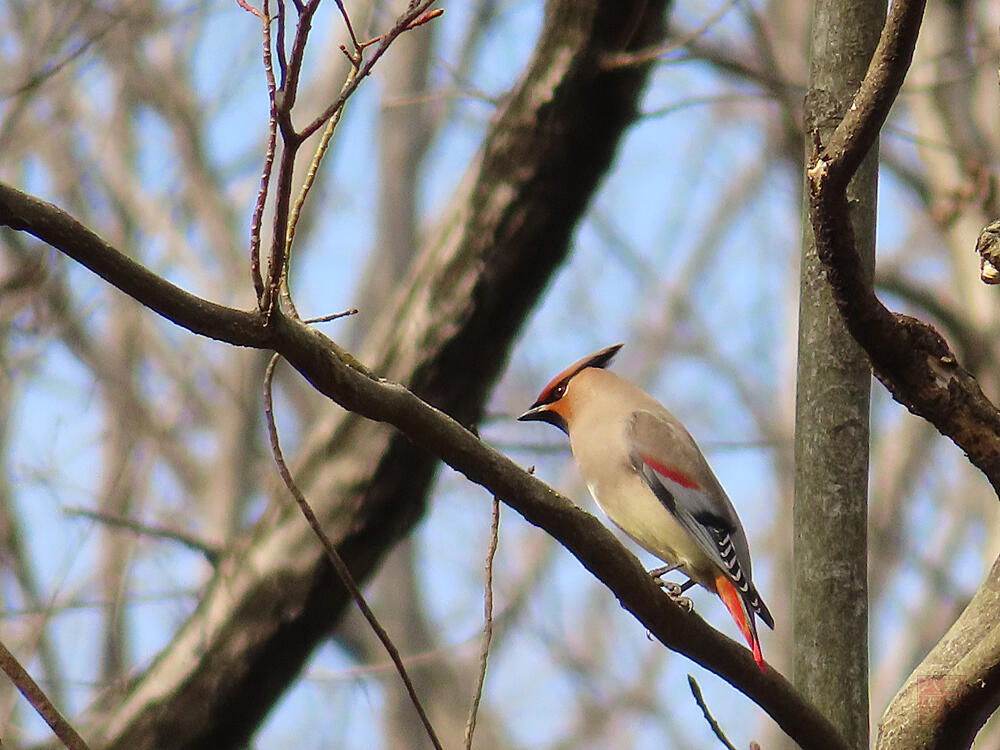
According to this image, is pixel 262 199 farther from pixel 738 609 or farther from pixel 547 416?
pixel 547 416

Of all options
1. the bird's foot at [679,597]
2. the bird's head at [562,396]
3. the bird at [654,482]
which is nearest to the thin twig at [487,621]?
the bird's foot at [679,597]

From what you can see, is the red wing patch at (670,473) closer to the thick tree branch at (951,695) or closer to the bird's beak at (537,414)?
the bird's beak at (537,414)

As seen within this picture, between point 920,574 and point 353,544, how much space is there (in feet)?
25.3

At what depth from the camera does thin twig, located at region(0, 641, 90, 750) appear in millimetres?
1750

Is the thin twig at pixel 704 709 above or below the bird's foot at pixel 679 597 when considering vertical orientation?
below

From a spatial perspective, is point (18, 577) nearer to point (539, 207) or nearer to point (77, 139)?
point (77, 139)

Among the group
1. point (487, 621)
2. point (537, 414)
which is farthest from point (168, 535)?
point (487, 621)

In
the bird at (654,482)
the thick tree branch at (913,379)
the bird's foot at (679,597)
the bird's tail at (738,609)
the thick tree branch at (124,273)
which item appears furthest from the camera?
the bird at (654,482)

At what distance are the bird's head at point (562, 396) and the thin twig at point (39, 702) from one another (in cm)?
297

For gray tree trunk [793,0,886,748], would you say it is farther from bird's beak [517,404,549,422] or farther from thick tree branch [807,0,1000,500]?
bird's beak [517,404,549,422]

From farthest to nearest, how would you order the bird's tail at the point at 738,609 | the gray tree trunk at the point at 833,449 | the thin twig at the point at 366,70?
the bird's tail at the point at 738,609 < the gray tree trunk at the point at 833,449 < the thin twig at the point at 366,70

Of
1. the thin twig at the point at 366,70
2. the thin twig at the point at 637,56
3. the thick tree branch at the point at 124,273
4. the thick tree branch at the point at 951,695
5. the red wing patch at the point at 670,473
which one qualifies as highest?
the thin twig at the point at 637,56

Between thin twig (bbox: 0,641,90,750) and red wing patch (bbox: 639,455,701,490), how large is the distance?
2.67 meters

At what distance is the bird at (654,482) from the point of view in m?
3.95
